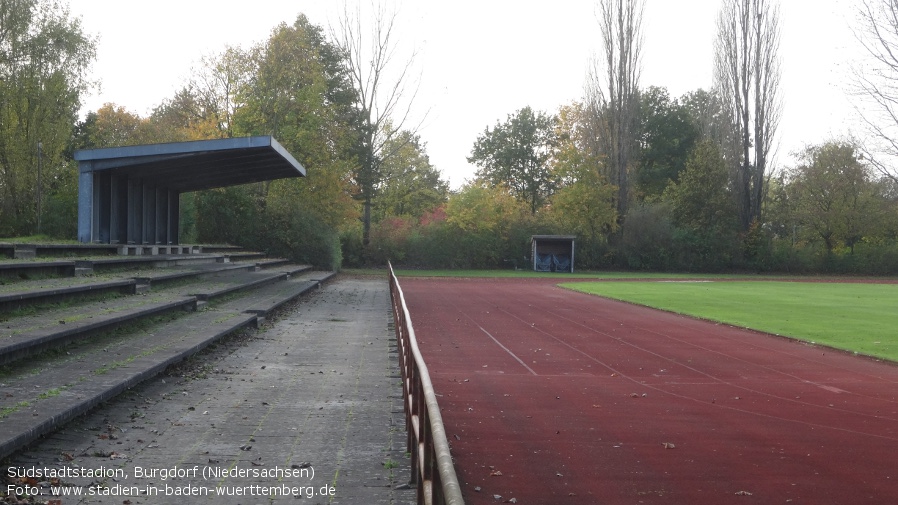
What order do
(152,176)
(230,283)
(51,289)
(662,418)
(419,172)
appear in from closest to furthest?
1. (662,418)
2. (51,289)
3. (230,283)
4. (152,176)
5. (419,172)

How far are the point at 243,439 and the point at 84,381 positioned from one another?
1.89 meters

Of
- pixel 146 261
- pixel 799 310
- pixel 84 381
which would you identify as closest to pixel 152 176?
pixel 146 261

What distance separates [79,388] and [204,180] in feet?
75.6

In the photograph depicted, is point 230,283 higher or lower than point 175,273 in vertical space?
lower

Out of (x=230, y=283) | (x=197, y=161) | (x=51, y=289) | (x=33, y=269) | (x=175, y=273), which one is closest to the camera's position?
(x=51, y=289)

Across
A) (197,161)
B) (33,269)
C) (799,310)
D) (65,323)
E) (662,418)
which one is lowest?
(662,418)

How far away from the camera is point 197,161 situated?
→ 2366cm

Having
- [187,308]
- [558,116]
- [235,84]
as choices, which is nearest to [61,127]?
[235,84]

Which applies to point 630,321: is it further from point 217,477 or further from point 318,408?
point 217,477

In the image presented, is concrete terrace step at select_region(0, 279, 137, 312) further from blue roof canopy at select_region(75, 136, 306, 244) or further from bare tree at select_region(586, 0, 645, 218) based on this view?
bare tree at select_region(586, 0, 645, 218)

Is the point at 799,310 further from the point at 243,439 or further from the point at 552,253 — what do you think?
the point at 552,253

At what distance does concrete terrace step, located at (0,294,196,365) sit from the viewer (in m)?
8.32

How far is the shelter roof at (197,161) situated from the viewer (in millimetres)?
21125

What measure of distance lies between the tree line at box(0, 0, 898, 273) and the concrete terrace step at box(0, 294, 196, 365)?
25.4m
